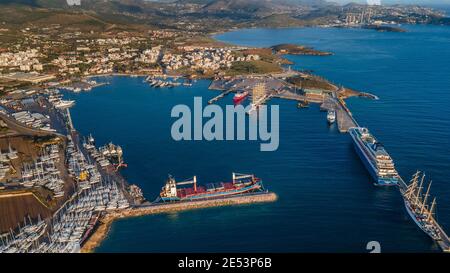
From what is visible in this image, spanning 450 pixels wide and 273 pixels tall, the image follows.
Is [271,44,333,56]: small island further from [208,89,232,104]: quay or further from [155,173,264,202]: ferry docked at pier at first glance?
[155,173,264,202]: ferry docked at pier

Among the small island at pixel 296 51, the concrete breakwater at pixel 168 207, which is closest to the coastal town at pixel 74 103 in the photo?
the concrete breakwater at pixel 168 207

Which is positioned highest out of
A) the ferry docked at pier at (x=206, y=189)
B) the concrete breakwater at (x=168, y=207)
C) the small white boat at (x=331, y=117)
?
the small white boat at (x=331, y=117)

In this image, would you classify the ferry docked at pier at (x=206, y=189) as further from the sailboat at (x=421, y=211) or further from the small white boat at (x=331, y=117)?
the small white boat at (x=331, y=117)

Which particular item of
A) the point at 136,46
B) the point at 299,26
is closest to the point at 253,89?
the point at 136,46

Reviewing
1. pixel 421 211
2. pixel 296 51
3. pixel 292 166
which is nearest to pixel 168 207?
pixel 292 166

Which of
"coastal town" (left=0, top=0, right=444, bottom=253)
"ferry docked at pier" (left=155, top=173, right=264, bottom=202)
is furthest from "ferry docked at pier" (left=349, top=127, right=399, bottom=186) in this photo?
"ferry docked at pier" (left=155, top=173, right=264, bottom=202)
